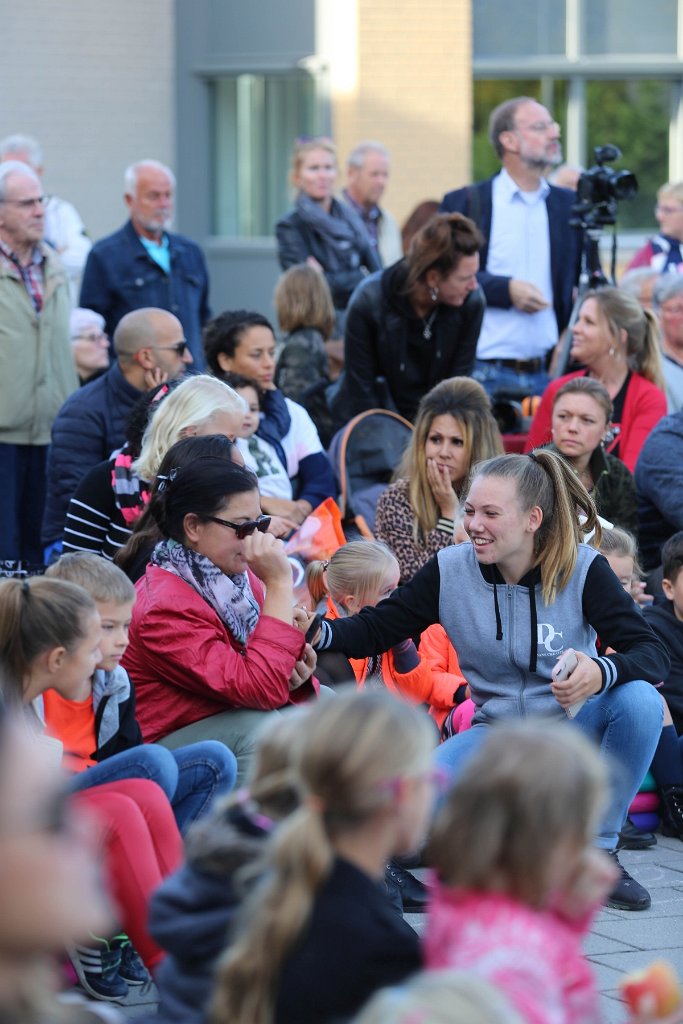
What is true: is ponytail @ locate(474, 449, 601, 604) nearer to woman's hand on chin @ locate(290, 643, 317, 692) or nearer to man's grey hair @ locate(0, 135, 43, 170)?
woman's hand on chin @ locate(290, 643, 317, 692)

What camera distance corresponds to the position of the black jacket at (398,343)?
739 centimetres

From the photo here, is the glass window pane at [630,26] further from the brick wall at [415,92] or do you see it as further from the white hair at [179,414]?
the white hair at [179,414]

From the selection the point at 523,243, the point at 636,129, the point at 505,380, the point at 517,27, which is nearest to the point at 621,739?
the point at 505,380

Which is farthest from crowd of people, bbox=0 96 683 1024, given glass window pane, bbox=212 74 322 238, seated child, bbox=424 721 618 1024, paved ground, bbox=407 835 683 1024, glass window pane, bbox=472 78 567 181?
glass window pane, bbox=212 74 322 238

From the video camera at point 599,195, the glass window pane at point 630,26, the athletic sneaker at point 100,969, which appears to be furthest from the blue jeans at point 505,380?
the glass window pane at point 630,26

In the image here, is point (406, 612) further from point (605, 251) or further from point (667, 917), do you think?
point (605, 251)

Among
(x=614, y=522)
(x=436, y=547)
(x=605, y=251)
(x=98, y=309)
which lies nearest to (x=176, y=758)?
(x=436, y=547)

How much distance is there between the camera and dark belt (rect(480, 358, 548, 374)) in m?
8.30

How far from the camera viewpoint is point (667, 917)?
461cm

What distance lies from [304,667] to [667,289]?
4.37 meters

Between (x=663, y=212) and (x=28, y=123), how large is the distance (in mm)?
6702

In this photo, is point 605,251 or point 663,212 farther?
point 605,251

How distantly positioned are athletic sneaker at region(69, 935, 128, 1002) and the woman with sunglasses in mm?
683

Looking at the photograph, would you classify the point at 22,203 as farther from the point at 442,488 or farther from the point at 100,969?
the point at 100,969
